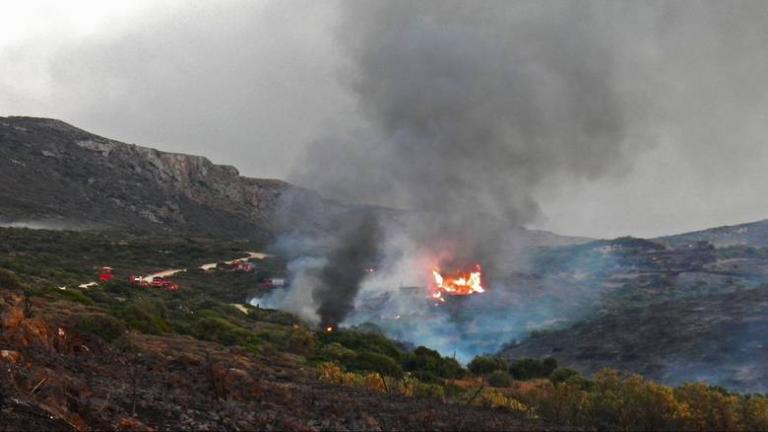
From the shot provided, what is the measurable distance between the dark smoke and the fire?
7828 millimetres

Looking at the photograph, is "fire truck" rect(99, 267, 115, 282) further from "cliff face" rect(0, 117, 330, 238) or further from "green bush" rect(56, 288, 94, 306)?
"cliff face" rect(0, 117, 330, 238)

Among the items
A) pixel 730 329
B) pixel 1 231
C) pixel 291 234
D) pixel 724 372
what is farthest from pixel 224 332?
pixel 291 234

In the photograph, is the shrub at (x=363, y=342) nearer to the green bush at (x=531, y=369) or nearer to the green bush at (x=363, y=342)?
the green bush at (x=363, y=342)

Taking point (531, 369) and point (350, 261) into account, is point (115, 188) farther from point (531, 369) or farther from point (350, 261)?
point (531, 369)

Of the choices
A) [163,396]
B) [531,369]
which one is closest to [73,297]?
[163,396]

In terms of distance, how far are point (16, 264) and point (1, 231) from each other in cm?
3344

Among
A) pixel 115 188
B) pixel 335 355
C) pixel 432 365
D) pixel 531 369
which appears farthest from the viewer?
pixel 115 188

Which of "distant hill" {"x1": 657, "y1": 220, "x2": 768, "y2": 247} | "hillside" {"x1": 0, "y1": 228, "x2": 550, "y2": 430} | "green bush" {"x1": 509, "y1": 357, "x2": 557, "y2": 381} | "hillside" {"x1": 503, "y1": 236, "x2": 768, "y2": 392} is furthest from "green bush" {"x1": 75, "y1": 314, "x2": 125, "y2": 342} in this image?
"distant hill" {"x1": 657, "y1": 220, "x2": 768, "y2": 247}

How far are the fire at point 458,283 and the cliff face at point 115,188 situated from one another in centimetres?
3664

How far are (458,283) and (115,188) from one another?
96.4 m

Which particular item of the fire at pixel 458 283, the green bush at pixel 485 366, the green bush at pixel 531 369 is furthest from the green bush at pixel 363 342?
the fire at pixel 458 283

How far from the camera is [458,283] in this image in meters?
67.5

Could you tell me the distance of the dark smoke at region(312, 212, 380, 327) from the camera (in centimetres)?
6481

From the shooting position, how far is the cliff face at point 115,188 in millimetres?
111500
